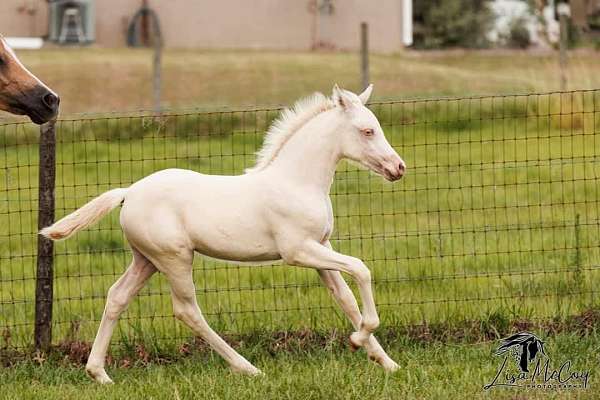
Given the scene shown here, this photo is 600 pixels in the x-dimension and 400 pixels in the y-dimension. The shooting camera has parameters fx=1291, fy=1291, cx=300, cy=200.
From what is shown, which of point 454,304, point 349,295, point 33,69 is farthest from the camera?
point 33,69

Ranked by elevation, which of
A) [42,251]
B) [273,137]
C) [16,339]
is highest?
[273,137]

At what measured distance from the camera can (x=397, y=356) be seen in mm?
7840

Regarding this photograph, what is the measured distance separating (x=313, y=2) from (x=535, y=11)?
7.63 m

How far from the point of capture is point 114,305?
744 centimetres

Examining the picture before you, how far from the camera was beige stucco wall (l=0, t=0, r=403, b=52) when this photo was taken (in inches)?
1155

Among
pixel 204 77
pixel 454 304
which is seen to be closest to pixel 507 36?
pixel 204 77

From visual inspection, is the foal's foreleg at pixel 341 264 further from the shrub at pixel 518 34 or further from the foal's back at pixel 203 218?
the shrub at pixel 518 34

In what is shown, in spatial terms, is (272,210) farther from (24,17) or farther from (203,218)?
(24,17)

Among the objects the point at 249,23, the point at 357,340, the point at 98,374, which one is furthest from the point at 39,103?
the point at 249,23

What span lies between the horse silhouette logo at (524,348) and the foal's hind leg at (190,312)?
4.91 ft

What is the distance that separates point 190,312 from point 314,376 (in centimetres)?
84

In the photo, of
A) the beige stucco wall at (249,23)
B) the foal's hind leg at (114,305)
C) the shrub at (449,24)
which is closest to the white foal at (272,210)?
the foal's hind leg at (114,305)

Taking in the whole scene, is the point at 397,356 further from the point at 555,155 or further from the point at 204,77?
the point at 204,77

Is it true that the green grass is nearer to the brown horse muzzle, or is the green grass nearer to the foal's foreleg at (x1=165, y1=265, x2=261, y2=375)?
the foal's foreleg at (x1=165, y1=265, x2=261, y2=375)
